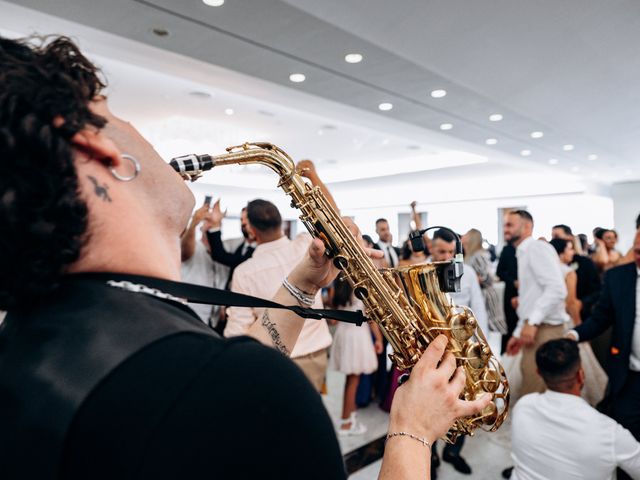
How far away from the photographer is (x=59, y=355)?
0.53m

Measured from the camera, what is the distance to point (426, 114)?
6.45 meters

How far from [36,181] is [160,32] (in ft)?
12.5

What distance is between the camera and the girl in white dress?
4.28m

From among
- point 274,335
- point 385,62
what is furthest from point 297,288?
point 385,62

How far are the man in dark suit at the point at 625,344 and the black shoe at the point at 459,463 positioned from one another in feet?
4.19

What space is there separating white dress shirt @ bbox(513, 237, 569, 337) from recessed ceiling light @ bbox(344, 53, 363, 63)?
2.57m

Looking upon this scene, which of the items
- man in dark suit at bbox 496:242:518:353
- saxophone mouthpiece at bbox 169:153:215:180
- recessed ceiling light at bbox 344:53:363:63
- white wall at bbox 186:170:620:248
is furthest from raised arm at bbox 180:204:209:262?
white wall at bbox 186:170:620:248

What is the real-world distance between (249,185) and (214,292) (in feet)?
51.6

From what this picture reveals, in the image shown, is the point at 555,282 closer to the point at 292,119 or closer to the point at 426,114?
the point at 426,114

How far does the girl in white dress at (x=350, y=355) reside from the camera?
14.0 feet

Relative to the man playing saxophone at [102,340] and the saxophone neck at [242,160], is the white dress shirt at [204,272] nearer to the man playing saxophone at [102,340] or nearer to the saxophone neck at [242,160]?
the saxophone neck at [242,160]

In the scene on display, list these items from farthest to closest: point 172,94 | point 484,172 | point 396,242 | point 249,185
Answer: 1. point 396,242
2. point 249,185
3. point 484,172
4. point 172,94

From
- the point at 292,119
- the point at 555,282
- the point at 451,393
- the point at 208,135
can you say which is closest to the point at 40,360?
the point at 451,393

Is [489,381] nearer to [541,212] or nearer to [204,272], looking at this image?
[204,272]
